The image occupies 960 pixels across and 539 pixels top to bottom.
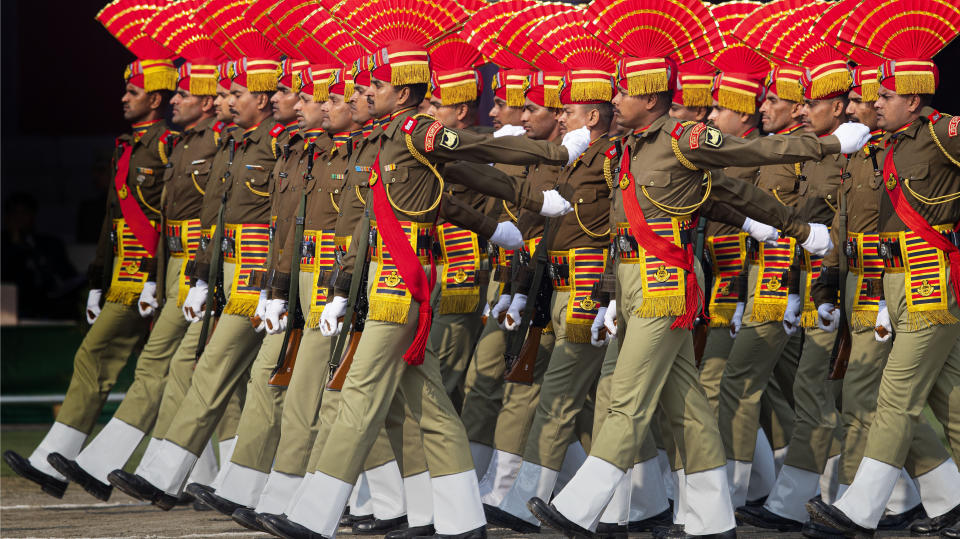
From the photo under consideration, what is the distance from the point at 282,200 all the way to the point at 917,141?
2825mm

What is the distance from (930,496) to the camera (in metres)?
7.08

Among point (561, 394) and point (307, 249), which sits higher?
point (307, 249)

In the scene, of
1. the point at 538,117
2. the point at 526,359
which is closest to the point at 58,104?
the point at 538,117

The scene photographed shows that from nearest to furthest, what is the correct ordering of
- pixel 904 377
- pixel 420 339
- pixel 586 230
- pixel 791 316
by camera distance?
1. pixel 420 339
2. pixel 904 377
3. pixel 586 230
4. pixel 791 316

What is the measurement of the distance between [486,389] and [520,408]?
30cm

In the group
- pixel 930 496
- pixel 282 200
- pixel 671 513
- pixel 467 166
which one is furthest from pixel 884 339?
pixel 282 200

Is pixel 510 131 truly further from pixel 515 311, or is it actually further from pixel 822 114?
pixel 822 114

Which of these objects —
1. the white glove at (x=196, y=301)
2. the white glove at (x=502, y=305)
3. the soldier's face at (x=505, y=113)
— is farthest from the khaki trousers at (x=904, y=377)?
the white glove at (x=196, y=301)

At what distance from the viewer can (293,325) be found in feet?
24.1

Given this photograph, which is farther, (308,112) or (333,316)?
(308,112)

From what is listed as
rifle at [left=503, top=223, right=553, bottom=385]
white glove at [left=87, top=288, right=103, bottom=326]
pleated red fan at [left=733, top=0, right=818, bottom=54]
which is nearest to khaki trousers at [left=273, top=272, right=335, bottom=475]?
rifle at [left=503, top=223, right=553, bottom=385]

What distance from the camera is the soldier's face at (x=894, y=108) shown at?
686 cm

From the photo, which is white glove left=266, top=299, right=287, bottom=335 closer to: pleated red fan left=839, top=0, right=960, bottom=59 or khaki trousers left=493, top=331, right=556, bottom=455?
khaki trousers left=493, top=331, right=556, bottom=455

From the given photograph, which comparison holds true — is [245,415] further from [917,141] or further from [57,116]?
[57,116]
